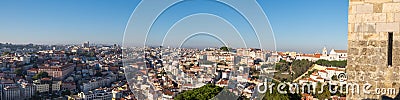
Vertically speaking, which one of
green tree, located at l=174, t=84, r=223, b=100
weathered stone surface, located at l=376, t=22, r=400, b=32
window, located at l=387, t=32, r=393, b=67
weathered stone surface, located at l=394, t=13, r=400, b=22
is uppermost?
weathered stone surface, located at l=394, t=13, r=400, b=22

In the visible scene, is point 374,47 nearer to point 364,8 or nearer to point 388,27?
point 388,27

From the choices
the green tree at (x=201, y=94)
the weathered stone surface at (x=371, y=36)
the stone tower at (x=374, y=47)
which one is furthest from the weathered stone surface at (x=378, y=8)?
the green tree at (x=201, y=94)

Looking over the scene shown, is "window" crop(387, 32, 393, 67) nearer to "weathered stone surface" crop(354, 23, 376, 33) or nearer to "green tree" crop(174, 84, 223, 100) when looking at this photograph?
"weathered stone surface" crop(354, 23, 376, 33)

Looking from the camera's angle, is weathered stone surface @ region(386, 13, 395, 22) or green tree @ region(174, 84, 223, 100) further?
green tree @ region(174, 84, 223, 100)

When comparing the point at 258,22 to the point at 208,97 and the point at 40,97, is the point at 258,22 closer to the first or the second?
the point at 208,97

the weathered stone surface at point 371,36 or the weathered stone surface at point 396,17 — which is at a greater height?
the weathered stone surface at point 396,17

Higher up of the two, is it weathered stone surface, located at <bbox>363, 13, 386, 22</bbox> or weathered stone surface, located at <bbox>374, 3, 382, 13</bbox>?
weathered stone surface, located at <bbox>374, 3, 382, 13</bbox>

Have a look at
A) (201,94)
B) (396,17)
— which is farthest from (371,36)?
(201,94)

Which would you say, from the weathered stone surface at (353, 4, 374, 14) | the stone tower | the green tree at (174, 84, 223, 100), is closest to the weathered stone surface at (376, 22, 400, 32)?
the stone tower

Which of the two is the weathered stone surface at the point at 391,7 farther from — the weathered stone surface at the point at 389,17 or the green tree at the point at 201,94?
the green tree at the point at 201,94
